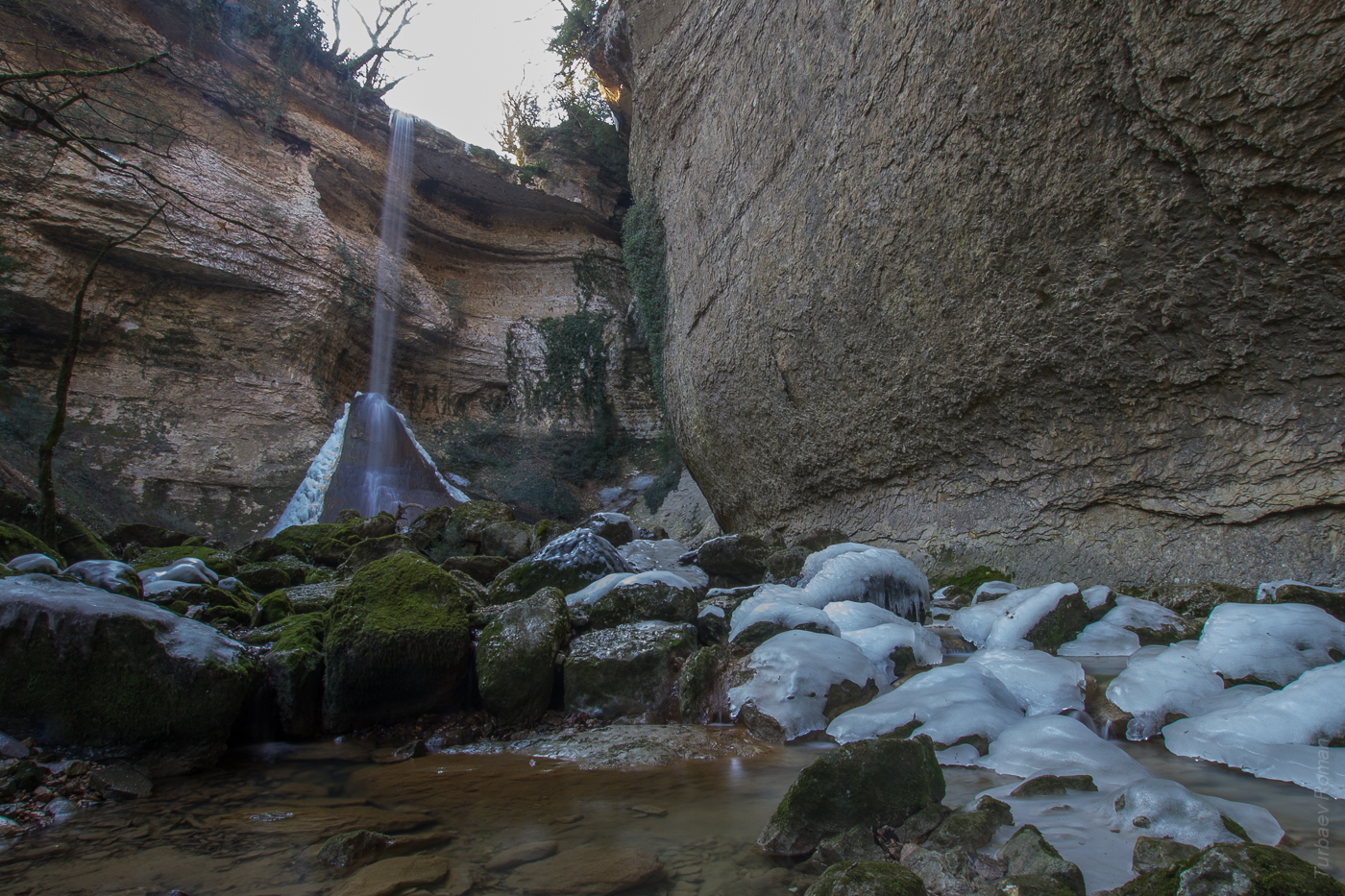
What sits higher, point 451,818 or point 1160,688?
point 1160,688

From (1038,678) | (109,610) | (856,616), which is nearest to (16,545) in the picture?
(109,610)

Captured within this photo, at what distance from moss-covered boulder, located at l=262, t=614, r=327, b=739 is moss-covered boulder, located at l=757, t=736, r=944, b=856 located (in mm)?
2058

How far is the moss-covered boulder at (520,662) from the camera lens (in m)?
2.77

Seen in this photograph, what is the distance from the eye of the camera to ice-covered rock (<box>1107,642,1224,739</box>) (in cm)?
193

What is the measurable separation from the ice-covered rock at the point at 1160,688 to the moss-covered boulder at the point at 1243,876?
1.11m

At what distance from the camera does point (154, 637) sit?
229cm

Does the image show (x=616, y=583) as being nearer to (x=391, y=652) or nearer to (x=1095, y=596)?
(x=391, y=652)

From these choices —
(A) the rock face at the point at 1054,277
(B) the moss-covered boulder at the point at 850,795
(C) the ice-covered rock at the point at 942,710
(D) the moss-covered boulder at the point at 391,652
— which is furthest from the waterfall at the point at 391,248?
(B) the moss-covered boulder at the point at 850,795

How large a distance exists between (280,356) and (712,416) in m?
8.88

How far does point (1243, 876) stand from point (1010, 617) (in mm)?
2364

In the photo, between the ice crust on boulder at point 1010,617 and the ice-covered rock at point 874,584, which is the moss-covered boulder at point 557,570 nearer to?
the ice-covered rock at point 874,584

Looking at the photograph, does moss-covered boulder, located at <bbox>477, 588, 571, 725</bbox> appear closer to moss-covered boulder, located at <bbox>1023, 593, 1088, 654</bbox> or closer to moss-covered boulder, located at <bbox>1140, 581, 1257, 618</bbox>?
moss-covered boulder, located at <bbox>1023, 593, 1088, 654</bbox>

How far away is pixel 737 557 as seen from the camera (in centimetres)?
529

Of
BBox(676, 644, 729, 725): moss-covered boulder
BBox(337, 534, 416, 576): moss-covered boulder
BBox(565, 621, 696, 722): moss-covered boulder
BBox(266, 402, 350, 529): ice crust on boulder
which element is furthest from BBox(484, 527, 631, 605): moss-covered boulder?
BBox(266, 402, 350, 529): ice crust on boulder
